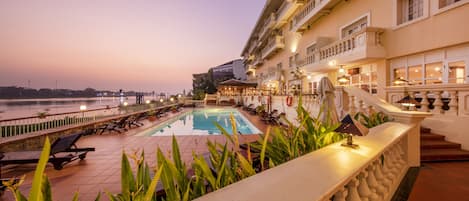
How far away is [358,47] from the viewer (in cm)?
913

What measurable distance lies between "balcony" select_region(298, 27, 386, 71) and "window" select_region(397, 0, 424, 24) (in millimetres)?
819

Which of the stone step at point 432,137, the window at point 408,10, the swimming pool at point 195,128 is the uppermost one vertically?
the window at point 408,10

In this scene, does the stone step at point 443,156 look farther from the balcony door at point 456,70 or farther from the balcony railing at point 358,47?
the balcony railing at point 358,47

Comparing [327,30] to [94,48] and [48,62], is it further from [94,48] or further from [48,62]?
[48,62]

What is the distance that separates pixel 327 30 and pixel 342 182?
14153 millimetres

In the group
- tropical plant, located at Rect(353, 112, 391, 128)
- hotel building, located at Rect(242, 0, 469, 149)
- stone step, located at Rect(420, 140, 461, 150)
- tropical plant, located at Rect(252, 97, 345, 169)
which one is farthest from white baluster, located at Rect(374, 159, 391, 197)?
hotel building, located at Rect(242, 0, 469, 149)

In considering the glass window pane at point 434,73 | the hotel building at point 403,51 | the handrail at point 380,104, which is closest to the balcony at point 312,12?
the hotel building at point 403,51

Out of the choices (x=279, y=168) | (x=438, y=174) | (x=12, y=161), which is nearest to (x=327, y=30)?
(x=438, y=174)

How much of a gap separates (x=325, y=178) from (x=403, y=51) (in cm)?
935

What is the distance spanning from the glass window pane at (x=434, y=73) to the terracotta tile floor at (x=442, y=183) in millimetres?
4397

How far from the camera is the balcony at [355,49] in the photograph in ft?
28.2

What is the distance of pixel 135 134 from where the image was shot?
8.79 meters

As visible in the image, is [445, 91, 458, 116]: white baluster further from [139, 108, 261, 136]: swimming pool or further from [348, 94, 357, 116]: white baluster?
[139, 108, 261, 136]: swimming pool

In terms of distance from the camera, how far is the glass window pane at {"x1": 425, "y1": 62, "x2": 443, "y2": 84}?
7160 mm
